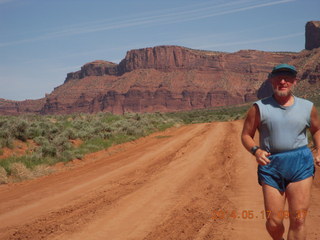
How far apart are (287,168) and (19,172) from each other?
9056mm

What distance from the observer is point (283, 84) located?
3658 millimetres

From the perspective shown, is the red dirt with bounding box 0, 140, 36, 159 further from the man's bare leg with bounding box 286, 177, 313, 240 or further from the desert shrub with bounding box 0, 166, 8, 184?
the man's bare leg with bounding box 286, 177, 313, 240

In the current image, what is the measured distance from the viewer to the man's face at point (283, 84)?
142 inches

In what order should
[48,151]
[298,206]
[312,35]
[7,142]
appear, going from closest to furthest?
[298,206] < [7,142] < [48,151] < [312,35]

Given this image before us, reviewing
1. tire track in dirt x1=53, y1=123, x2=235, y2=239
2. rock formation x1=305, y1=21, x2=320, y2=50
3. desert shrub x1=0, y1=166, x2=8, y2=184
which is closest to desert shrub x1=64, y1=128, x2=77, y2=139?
desert shrub x1=0, y1=166, x2=8, y2=184

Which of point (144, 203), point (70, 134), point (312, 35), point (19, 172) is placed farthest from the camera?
point (312, 35)

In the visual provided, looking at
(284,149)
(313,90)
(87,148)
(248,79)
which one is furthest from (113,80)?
(284,149)

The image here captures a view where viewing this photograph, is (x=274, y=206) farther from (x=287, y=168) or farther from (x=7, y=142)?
(x=7, y=142)

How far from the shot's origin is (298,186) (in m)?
3.45

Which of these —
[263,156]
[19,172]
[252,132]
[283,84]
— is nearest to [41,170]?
[19,172]

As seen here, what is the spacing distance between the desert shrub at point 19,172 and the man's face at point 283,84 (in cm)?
875

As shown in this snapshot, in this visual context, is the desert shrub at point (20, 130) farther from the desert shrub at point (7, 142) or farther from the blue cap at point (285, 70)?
the blue cap at point (285, 70)

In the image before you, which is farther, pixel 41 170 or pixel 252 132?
pixel 41 170

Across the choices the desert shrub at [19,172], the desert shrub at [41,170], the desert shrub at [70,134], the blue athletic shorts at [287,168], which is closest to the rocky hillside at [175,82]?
the desert shrub at [70,134]
